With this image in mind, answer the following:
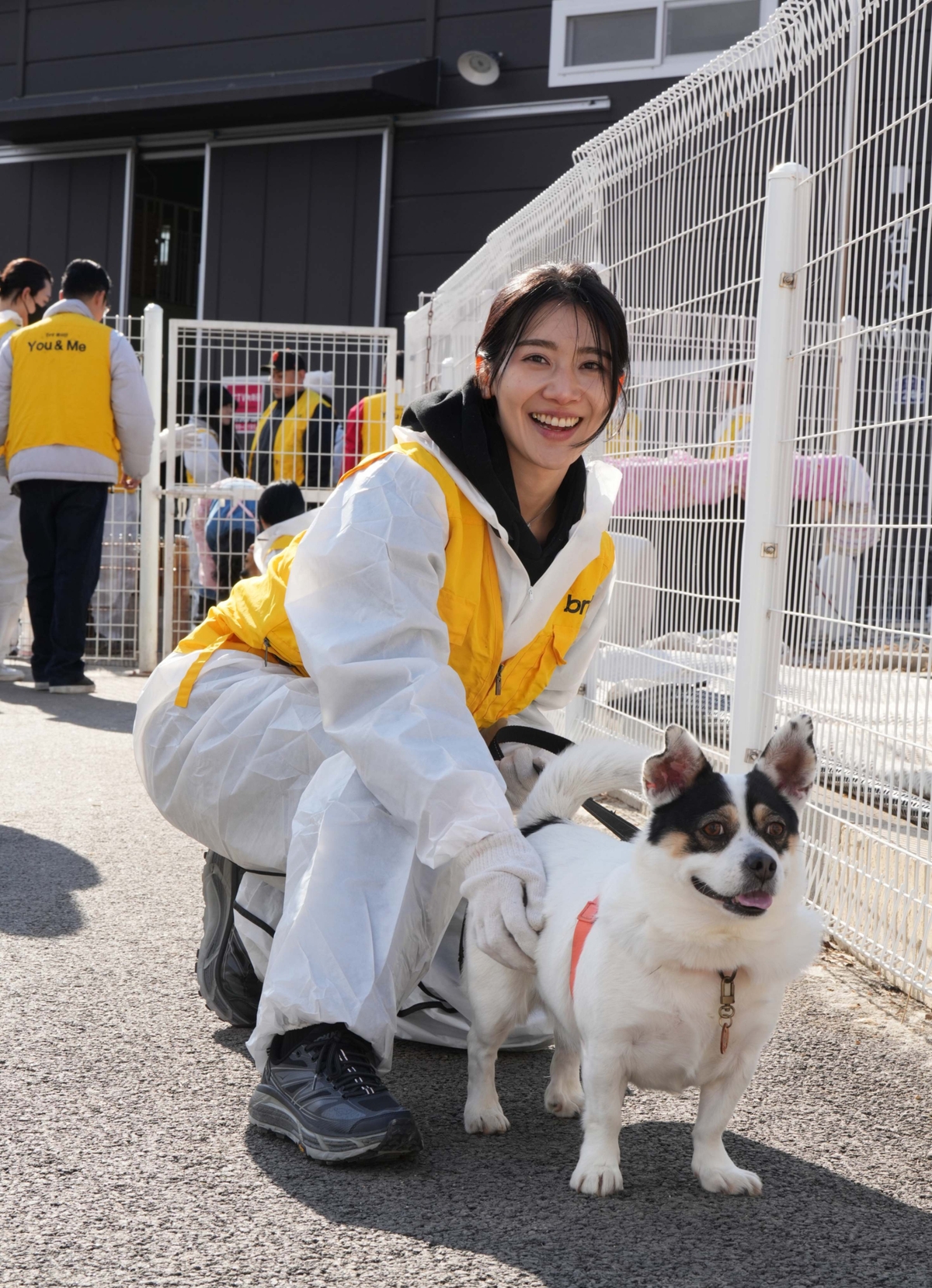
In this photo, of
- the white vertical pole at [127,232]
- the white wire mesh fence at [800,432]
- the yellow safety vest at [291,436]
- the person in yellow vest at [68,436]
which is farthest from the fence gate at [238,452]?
the white vertical pole at [127,232]

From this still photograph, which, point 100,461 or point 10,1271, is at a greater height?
point 100,461

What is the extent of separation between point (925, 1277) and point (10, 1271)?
1162mm

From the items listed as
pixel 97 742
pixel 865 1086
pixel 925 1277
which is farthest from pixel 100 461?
pixel 925 1277

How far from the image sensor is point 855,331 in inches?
118

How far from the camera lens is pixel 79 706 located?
21.2ft

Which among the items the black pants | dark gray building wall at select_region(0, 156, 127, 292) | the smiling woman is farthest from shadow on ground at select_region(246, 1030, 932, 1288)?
dark gray building wall at select_region(0, 156, 127, 292)

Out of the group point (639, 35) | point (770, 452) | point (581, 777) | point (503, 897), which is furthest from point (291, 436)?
point (503, 897)

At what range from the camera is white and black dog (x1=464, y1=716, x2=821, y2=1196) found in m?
1.90

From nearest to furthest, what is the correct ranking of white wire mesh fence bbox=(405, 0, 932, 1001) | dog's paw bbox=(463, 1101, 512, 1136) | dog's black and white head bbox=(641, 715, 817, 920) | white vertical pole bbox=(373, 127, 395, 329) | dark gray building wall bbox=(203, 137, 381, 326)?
dog's black and white head bbox=(641, 715, 817, 920) → dog's paw bbox=(463, 1101, 512, 1136) → white wire mesh fence bbox=(405, 0, 932, 1001) → white vertical pole bbox=(373, 127, 395, 329) → dark gray building wall bbox=(203, 137, 381, 326)

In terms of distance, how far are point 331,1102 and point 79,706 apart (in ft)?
15.6

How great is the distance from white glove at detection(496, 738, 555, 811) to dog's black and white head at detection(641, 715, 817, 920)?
71 centimetres

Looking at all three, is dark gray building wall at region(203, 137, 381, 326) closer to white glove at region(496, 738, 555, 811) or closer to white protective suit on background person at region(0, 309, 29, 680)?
white protective suit on background person at region(0, 309, 29, 680)

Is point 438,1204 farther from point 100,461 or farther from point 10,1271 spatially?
point 100,461

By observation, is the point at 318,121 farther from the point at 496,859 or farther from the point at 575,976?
the point at 575,976
